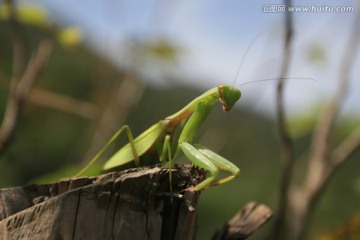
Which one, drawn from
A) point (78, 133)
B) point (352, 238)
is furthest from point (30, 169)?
point (352, 238)

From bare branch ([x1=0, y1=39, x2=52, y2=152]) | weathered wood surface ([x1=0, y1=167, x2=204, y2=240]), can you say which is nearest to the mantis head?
weathered wood surface ([x1=0, y1=167, x2=204, y2=240])

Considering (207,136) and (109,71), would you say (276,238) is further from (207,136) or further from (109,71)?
(109,71)

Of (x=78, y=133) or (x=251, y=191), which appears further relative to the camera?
(x=78, y=133)

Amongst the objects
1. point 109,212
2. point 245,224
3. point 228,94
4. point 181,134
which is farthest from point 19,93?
point 109,212

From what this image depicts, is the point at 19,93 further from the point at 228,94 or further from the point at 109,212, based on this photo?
the point at 109,212

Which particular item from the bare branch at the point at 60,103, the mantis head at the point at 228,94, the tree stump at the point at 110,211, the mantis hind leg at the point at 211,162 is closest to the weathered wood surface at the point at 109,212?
the tree stump at the point at 110,211
